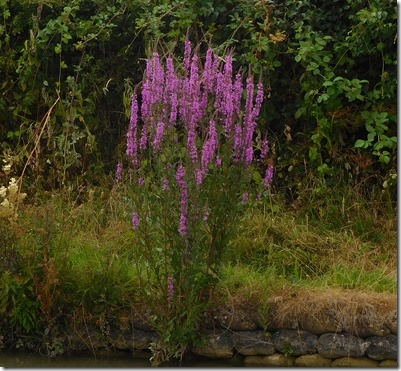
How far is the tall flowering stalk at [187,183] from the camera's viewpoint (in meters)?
5.50

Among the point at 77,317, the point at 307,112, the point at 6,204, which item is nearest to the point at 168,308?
the point at 77,317

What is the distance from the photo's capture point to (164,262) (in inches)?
223

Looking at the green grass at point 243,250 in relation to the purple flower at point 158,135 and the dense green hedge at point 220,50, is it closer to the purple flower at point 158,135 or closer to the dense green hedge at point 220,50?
the dense green hedge at point 220,50

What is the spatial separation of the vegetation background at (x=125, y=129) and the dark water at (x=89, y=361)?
84 millimetres

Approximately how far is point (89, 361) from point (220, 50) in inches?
115

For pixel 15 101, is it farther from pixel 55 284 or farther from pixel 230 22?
pixel 55 284

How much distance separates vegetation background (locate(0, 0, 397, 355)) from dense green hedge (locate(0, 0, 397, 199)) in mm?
16

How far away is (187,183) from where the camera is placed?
18.1 ft

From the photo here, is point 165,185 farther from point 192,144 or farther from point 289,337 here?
point 289,337

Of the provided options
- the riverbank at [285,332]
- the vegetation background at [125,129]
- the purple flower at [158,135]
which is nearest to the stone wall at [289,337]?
the riverbank at [285,332]

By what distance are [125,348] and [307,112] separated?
2.57 m

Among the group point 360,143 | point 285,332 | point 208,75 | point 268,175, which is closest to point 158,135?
point 208,75

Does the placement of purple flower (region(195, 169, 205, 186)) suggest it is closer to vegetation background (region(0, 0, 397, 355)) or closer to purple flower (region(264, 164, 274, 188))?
purple flower (region(264, 164, 274, 188))

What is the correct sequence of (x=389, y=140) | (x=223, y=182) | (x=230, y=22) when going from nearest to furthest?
(x=223, y=182)
(x=389, y=140)
(x=230, y=22)
